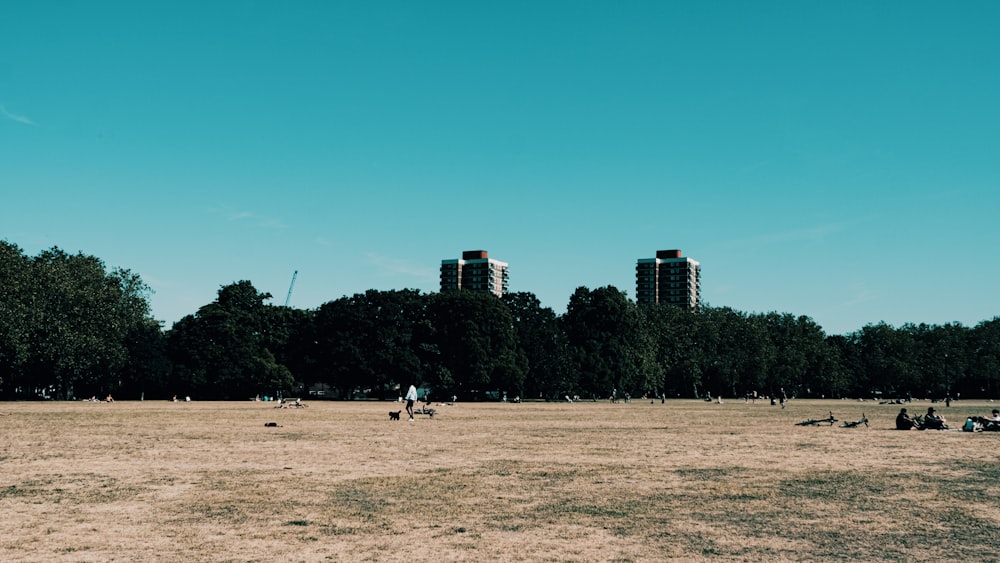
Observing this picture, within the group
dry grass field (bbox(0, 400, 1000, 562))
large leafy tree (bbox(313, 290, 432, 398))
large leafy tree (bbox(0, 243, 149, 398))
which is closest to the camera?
dry grass field (bbox(0, 400, 1000, 562))

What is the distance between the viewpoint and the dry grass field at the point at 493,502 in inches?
444

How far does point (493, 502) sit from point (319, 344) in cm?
10573

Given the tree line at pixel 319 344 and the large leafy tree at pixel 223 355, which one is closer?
the tree line at pixel 319 344

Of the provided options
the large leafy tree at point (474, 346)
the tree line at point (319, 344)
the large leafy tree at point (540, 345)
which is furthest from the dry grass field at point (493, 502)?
the large leafy tree at point (540, 345)

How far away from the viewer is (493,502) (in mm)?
15148

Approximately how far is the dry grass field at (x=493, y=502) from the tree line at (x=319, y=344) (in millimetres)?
63363

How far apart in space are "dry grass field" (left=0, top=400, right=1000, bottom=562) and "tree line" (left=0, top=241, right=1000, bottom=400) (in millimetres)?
63363

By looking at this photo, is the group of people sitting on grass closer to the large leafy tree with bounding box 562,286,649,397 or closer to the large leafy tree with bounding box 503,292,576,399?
the large leafy tree with bounding box 503,292,576,399

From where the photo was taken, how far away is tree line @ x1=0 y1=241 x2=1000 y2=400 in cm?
9119

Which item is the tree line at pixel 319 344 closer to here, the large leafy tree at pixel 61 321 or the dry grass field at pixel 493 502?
the large leafy tree at pixel 61 321

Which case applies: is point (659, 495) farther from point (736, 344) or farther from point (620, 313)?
point (736, 344)

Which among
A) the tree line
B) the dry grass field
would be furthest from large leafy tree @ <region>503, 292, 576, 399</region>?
the dry grass field

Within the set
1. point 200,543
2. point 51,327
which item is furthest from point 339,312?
point 200,543

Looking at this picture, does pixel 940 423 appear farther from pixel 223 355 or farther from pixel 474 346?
pixel 223 355
